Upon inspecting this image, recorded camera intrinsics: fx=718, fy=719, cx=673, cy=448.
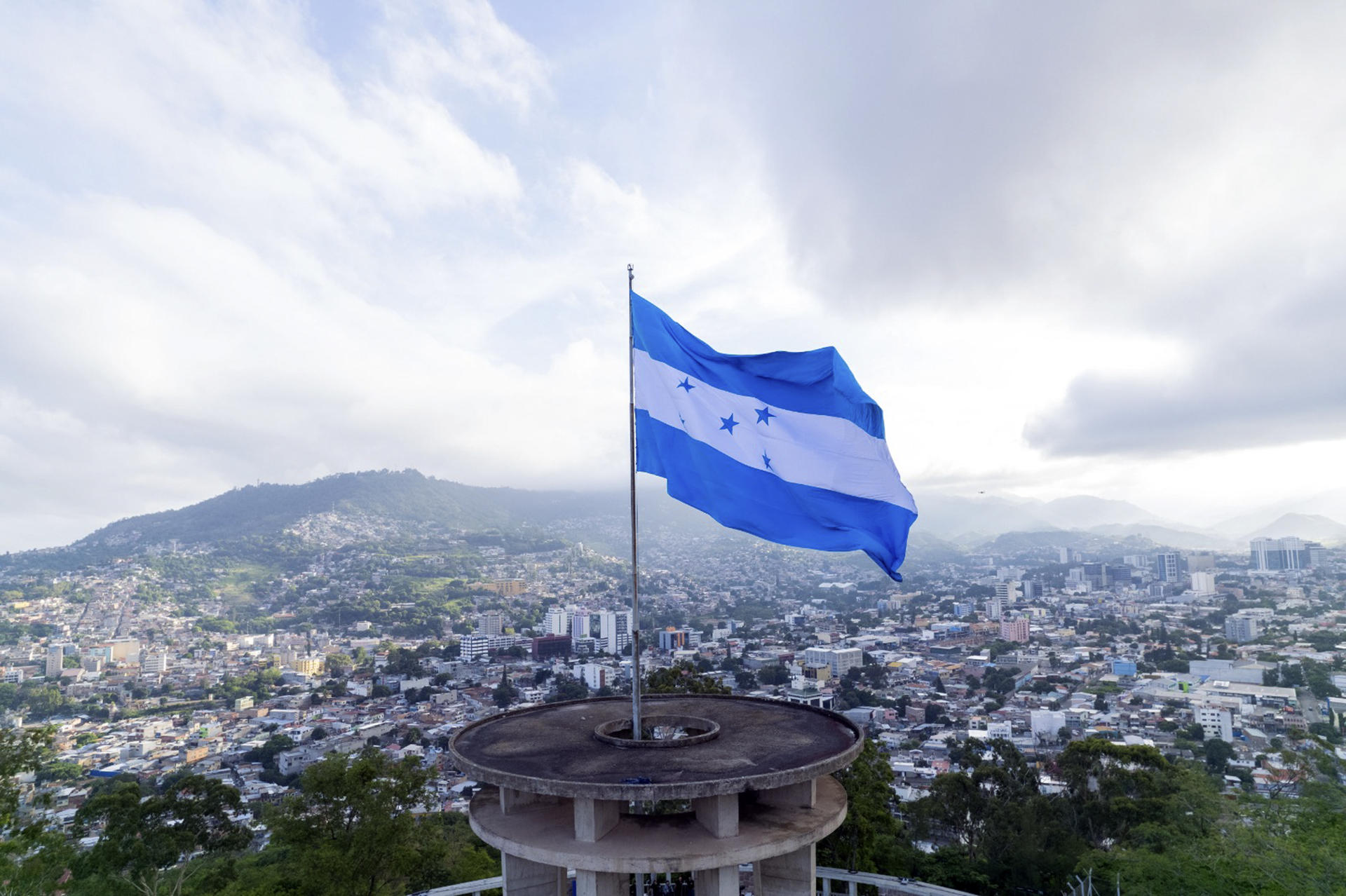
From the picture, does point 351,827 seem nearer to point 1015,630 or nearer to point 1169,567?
point 1015,630

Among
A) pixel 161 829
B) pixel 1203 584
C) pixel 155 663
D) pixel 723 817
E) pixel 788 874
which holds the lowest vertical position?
pixel 155 663

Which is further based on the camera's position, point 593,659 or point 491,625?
point 491,625

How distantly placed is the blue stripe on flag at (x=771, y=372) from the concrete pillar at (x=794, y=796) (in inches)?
218

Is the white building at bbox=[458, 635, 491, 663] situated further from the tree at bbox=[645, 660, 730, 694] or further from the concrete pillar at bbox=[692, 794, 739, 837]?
the concrete pillar at bbox=[692, 794, 739, 837]

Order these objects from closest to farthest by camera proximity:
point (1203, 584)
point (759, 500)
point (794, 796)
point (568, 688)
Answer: point (794, 796) < point (759, 500) < point (568, 688) < point (1203, 584)

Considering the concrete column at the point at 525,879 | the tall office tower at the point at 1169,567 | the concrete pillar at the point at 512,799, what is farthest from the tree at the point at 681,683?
the tall office tower at the point at 1169,567

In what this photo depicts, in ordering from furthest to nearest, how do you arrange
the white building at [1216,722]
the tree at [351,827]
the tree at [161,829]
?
the white building at [1216,722]
the tree at [161,829]
the tree at [351,827]

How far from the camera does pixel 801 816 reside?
1048cm

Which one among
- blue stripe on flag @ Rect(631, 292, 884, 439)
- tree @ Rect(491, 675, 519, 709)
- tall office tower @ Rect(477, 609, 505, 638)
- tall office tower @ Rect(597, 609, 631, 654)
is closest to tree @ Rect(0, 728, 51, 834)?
blue stripe on flag @ Rect(631, 292, 884, 439)

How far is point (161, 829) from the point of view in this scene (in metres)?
22.4

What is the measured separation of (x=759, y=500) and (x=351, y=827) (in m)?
14.9

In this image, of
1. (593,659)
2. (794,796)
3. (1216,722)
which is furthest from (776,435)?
(593,659)

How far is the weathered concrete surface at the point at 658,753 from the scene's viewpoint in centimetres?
919

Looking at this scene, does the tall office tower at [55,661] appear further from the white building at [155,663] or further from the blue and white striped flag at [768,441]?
the blue and white striped flag at [768,441]
